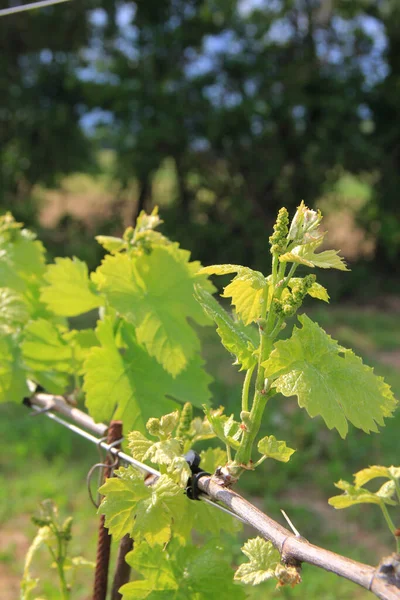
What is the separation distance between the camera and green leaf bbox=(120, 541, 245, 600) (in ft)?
2.77

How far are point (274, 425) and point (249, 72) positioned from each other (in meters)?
4.54

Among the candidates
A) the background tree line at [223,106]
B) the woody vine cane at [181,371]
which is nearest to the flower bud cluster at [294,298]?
the woody vine cane at [181,371]

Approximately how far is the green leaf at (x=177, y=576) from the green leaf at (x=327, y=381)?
0.29 m

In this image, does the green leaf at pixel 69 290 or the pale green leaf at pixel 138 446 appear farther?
the green leaf at pixel 69 290

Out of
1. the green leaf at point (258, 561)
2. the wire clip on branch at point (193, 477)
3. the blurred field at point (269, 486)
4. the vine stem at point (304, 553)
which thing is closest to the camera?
the vine stem at point (304, 553)

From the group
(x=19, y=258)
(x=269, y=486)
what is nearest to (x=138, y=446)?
(x=19, y=258)

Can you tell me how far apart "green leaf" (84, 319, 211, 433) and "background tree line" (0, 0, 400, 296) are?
20.5ft

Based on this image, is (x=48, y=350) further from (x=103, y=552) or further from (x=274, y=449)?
(x=274, y=449)

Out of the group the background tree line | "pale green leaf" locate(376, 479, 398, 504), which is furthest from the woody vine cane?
the background tree line

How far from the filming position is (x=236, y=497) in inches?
29.0

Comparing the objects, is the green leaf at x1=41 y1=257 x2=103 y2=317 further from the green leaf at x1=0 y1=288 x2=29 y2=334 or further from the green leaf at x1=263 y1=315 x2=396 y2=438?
the green leaf at x1=263 y1=315 x2=396 y2=438

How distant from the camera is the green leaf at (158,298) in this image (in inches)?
41.6

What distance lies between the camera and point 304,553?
640mm

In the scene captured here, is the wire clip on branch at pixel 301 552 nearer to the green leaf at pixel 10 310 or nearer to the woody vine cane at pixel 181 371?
the woody vine cane at pixel 181 371
